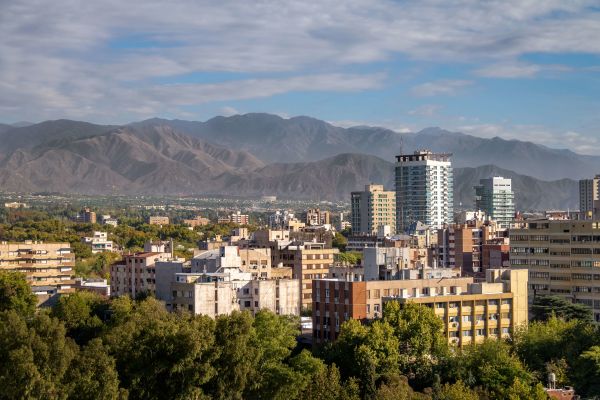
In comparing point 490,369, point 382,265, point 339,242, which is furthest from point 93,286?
point 339,242

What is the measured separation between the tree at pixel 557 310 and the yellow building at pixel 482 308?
4950mm

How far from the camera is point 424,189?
18162 centimetres

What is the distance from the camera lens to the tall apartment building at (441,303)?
5525 cm

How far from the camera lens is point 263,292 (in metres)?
63.8

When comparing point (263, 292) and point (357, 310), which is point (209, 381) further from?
point (263, 292)

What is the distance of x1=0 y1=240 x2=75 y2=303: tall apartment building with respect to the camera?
80.1 m

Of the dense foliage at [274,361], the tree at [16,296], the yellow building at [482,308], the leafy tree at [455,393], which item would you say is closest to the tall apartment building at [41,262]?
the tree at [16,296]

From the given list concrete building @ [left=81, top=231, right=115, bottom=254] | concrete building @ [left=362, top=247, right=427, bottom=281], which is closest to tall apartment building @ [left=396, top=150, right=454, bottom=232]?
concrete building @ [left=81, top=231, right=115, bottom=254]

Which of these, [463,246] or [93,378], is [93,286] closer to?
[463,246]

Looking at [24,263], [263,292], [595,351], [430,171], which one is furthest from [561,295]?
[430,171]

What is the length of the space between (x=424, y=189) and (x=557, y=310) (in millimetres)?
118285

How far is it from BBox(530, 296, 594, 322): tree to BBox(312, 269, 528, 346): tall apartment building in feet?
17.9

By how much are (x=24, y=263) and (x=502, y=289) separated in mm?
37196

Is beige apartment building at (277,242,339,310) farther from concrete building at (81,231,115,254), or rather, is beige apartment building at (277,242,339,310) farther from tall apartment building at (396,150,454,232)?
tall apartment building at (396,150,454,232)
